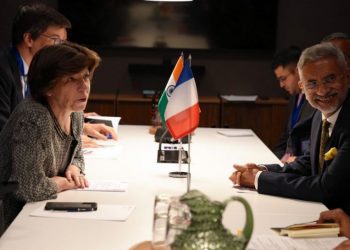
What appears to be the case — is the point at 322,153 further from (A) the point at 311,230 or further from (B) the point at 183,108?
(A) the point at 311,230

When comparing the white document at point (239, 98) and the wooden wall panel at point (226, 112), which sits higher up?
the white document at point (239, 98)

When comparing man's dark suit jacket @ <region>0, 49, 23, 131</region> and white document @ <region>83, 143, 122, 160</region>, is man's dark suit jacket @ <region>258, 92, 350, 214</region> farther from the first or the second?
man's dark suit jacket @ <region>0, 49, 23, 131</region>

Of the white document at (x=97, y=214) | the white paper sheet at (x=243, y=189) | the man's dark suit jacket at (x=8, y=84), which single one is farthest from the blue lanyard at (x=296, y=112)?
the white document at (x=97, y=214)

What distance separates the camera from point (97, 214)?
217 centimetres

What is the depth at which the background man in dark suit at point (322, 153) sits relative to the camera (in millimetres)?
2475

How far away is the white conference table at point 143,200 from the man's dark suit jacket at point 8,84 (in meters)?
0.64

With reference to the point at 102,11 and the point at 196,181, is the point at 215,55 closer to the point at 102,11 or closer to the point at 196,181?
the point at 102,11

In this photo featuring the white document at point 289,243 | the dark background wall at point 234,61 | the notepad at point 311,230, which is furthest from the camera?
the dark background wall at point 234,61

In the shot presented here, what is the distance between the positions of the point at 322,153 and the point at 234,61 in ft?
12.7

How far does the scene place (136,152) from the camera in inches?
136

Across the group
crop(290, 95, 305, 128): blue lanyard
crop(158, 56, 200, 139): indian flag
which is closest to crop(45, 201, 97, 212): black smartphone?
crop(158, 56, 200, 139): indian flag

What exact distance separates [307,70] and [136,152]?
1.08 meters

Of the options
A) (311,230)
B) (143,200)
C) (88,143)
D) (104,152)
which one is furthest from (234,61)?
(311,230)

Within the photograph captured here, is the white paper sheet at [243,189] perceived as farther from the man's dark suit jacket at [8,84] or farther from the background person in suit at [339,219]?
the man's dark suit jacket at [8,84]
